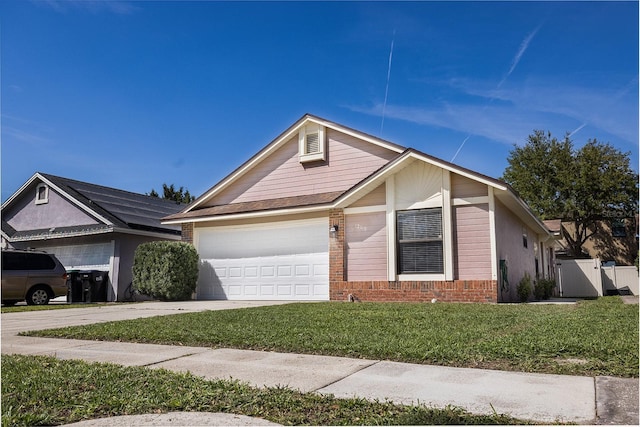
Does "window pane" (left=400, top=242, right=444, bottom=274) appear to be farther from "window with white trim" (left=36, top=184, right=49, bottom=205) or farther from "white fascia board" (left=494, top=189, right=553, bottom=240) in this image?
"window with white trim" (left=36, top=184, right=49, bottom=205)

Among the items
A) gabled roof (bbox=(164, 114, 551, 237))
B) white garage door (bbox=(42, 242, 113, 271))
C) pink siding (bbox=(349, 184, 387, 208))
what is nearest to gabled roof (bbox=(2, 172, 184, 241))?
white garage door (bbox=(42, 242, 113, 271))

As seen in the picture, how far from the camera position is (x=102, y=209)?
1700cm

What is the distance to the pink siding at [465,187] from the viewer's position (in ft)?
37.2

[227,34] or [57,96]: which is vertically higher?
[227,34]

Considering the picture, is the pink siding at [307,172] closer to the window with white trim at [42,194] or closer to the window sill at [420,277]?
the window sill at [420,277]

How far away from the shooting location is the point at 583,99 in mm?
11016

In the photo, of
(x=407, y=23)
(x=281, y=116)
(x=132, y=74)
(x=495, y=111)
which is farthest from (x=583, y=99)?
(x=132, y=74)

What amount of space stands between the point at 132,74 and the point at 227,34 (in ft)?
9.22

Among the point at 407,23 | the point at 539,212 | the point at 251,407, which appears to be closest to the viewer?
the point at 251,407

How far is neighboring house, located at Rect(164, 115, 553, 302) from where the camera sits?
11.4 metres

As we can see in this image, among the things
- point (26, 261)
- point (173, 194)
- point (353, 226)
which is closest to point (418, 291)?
point (353, 226)

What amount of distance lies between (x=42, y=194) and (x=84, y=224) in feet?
10.5

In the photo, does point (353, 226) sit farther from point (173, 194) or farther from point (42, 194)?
point (173, 194)

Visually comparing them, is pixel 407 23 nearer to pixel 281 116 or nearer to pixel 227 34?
pixel 227 34
